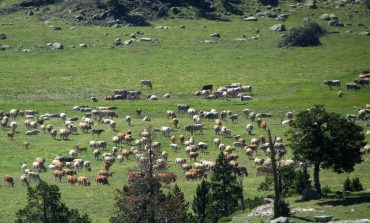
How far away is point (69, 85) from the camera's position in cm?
12975

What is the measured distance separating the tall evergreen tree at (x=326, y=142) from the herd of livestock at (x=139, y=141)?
1079cm

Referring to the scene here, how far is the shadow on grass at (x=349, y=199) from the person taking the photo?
196ft

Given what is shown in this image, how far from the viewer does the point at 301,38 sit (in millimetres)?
155250

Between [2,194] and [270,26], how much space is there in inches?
3909

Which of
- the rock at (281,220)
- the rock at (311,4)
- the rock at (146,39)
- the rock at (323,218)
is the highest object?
the rock at (311,4)

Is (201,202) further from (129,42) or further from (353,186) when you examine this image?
(129,42)

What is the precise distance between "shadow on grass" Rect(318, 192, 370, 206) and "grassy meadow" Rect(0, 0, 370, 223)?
45 cm

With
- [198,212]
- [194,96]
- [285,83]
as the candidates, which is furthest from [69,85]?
[198,212]

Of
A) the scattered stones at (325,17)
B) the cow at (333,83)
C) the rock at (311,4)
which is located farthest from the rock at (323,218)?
the rock at (311,4)

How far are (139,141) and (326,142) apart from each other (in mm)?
31609

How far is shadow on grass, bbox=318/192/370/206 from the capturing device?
5988 centimetres

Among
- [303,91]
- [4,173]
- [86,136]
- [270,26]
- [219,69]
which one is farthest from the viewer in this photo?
[270,26]

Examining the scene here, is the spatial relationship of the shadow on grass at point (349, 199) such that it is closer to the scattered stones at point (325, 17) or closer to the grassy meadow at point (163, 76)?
the grassy meadow at point (163, 76)

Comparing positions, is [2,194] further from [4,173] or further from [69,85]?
[69,85]
